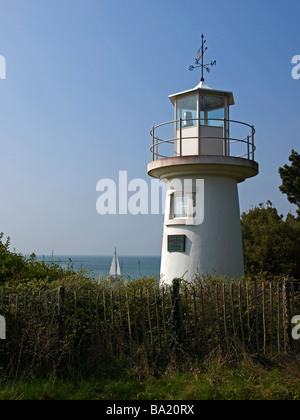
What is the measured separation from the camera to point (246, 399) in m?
6.70

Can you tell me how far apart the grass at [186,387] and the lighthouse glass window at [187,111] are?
7667 mm

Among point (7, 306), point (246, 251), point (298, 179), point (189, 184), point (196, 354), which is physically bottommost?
point (196, 354)

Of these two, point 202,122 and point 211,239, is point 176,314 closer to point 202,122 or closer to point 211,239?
point 211,239

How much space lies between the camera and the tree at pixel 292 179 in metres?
20.3

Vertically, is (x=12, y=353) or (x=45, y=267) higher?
(x=45, y=267)

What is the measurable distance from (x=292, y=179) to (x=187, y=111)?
30.5 ft

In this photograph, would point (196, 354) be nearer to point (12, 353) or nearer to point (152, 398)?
point (152, 398)

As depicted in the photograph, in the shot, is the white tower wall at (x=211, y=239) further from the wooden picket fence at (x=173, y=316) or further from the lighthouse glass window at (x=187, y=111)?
the wooden picket fence at (x=173, y=316)

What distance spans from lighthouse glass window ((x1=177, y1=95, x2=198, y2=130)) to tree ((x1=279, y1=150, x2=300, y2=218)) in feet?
28.2

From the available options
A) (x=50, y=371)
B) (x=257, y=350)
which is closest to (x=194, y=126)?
(x=257, y=350)

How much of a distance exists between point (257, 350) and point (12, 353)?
452cm

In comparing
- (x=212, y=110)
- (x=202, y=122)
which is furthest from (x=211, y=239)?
(x=212, y=110)

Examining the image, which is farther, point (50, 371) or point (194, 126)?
point (194, 126)

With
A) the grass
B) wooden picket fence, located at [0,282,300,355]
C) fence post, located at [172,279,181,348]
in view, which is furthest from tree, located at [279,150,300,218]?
the grass
